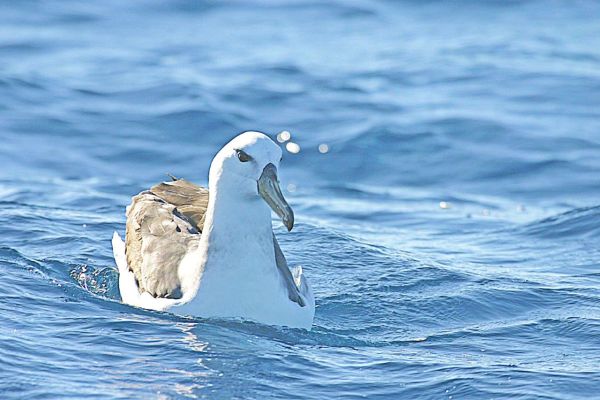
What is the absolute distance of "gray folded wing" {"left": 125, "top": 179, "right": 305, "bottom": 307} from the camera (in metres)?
8.44

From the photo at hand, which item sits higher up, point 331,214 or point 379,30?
point 379,30

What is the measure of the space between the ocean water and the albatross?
15cm

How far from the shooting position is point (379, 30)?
2211 cm

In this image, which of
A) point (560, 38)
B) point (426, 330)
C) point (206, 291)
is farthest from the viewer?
point (560, 38)

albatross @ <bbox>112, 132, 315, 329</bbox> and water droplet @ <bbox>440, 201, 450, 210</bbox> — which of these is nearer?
albatross @ <bbox>112, 132, 315, 329</bbox>

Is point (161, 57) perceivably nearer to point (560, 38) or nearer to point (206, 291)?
point (560, 38)

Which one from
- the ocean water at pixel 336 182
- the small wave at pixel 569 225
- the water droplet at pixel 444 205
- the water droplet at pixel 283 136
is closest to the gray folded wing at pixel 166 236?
the ocean water at pixel 336 182

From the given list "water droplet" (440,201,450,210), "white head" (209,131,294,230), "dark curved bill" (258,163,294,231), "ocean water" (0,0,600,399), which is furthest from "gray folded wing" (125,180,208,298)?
"water droplet" (440,201,450,210)

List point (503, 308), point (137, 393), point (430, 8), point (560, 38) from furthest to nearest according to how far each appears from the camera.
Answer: point (430, 8) < point (560, 38) < point (503, 308) < point (137, 393)

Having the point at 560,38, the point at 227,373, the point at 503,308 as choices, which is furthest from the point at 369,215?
the point at 560,38

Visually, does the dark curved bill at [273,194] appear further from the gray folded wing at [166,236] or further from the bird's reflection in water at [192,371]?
the bird's reflection in water at [192,371]

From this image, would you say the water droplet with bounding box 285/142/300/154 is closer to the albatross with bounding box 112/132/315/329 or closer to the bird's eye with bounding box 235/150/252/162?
the albatross with bounding box 112/132/315/329

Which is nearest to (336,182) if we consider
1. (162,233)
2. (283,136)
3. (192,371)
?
(283,136)

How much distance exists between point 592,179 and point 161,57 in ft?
25.0
